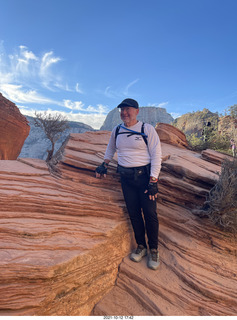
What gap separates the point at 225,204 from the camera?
4211 millimetres

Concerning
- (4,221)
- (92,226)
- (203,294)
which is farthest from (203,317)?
(4,221)

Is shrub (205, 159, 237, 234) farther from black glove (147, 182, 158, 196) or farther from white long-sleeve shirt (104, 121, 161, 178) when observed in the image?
white long-sleeve shirt (104, 121, 161, 178)

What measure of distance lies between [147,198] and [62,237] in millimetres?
1914

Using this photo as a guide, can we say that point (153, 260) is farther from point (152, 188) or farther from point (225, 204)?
point (225, 204)

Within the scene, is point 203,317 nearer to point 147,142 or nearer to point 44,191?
point 147,142

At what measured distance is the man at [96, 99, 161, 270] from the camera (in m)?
3.57

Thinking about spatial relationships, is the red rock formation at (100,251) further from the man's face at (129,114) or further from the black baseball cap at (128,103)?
the black baseball cap at (128,103)

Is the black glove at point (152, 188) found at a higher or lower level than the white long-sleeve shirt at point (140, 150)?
lower

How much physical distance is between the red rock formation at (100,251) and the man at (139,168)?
0.55 m

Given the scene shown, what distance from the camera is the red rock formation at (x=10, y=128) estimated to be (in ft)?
64.1

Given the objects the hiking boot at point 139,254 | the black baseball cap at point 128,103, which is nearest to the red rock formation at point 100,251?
the hiking boot at point 139,254

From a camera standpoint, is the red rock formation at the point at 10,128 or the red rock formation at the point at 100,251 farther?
the red rock formation at the point at 10,128

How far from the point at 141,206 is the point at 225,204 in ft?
7.30

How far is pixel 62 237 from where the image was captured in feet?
11.1
